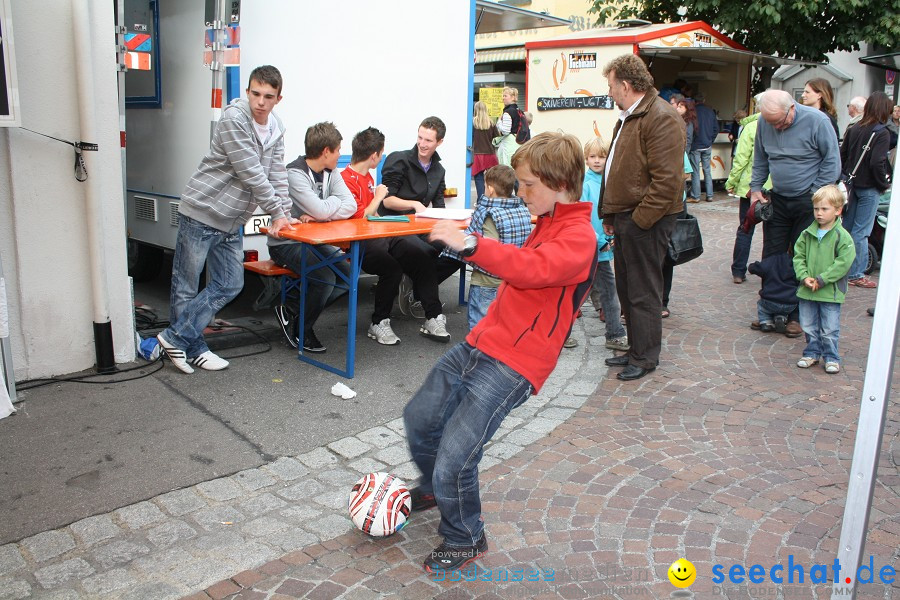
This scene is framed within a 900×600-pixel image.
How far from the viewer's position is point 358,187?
20.8 feet

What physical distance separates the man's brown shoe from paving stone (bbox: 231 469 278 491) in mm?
4492

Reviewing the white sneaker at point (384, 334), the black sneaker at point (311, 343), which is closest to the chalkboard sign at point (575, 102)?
the white sneaker at point (384, 334)

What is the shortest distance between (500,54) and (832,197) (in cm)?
1790

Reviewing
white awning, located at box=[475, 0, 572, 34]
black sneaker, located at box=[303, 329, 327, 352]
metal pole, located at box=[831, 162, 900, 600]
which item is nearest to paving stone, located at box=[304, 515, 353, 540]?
metal pole, located at box=[831, 162, 900, 600]

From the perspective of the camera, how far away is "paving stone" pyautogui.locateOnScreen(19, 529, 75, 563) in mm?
A: 3291

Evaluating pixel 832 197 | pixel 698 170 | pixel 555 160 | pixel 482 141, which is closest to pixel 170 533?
pixel 555 160

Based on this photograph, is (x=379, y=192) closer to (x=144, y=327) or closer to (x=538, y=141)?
(x=144, y=327)

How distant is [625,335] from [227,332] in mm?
3051

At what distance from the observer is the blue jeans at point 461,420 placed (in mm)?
3115

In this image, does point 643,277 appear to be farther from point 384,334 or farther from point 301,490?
point 301,490

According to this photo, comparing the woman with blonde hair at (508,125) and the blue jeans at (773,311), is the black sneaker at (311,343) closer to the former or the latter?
the blue jeans at (773,311)

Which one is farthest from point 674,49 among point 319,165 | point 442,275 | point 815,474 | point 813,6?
point 815,474

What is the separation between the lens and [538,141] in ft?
10.0

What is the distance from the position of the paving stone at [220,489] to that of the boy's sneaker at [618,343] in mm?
3315
